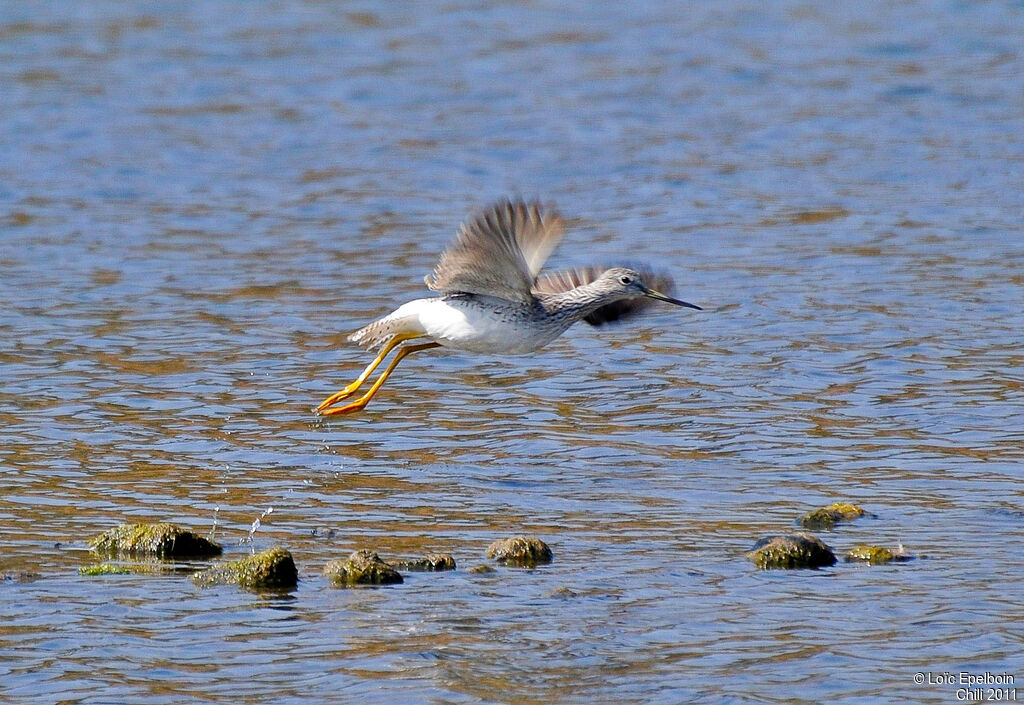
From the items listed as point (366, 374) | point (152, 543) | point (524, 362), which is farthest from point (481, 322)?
point (524, 362)

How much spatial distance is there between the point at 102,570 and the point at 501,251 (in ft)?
7.79

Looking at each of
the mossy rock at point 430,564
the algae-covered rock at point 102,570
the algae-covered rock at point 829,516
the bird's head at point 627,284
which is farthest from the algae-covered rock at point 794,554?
the algae-covered rock at point 102,570

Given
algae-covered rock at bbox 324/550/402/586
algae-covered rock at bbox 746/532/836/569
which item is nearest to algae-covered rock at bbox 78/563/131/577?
algae-covered rock at bbox 324/550/402/586

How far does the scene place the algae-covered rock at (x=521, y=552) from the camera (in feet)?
24.8

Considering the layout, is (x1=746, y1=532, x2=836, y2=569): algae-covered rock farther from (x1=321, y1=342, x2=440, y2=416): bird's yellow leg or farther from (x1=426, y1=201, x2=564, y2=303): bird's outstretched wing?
(x1=321, y1=342, x2=440, y2=416): bird's yellow leg

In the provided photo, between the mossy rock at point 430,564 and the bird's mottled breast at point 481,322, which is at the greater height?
the bird's mottled breast at point 481,322

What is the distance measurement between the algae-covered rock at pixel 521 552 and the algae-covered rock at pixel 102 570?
63.0 inches

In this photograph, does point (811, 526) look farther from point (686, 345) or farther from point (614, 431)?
point (686, 345)

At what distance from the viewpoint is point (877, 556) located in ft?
24.7

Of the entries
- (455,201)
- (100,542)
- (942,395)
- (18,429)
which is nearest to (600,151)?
(455,201)

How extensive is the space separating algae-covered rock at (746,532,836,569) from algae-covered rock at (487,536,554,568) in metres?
0.94

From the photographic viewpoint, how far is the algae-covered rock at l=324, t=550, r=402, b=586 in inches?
284

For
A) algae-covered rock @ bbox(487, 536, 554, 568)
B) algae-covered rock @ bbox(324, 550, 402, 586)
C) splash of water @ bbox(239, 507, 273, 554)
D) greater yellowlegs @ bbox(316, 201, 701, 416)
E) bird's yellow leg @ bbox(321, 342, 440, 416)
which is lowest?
algae-covered rock @ bbox(324, 550, 402, 586)

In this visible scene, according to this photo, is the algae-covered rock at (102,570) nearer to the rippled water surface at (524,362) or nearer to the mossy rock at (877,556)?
the rippled water surface at (524,362)
